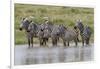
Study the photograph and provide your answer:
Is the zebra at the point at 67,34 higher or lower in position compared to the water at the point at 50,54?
higher

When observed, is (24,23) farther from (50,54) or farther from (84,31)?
(84,31)

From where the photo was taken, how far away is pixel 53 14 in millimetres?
2436

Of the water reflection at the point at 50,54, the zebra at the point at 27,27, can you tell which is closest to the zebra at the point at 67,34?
the water reflection at the point at 50,54

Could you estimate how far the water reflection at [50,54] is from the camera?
2273 mm

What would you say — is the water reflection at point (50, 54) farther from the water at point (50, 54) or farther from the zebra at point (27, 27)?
the zebra at point (27, 27)

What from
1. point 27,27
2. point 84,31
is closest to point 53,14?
point 27,27

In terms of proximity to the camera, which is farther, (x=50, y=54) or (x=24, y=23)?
(x=50, y=54)

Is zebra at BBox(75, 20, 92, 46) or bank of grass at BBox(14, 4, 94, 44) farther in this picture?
zebra at BBox(75, 20, 92, 46)

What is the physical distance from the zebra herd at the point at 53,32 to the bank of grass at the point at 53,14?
51 millimetres

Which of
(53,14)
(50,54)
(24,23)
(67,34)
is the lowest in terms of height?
(50,54)

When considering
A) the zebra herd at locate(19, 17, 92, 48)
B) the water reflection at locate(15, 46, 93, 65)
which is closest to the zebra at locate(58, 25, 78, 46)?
the zebra herd at locate(19, 17, 92, 48)

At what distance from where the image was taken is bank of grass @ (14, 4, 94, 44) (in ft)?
7.44

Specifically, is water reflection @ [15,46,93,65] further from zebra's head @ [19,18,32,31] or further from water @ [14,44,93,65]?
zebra's head @ [19,18,32,31]
